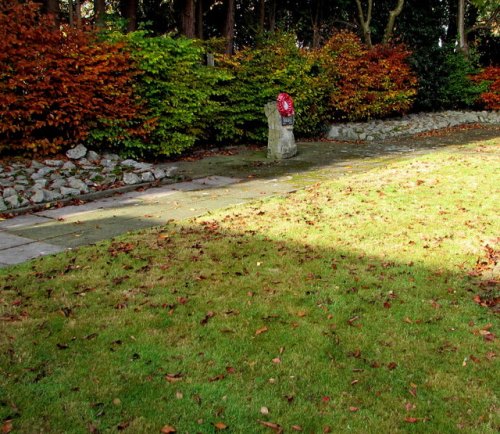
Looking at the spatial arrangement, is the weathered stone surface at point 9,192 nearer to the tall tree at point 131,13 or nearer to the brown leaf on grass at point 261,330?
the brown leaf on grass at point 261,330

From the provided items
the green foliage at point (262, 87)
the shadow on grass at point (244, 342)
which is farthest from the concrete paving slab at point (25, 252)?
the green foliage at point (262, 87)

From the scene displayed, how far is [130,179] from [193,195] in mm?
1348

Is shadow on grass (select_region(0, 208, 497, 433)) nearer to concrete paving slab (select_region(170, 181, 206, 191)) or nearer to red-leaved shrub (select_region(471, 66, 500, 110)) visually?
concrete paving slab (select_region(170, 181, 206, 191))

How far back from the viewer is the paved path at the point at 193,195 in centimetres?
596

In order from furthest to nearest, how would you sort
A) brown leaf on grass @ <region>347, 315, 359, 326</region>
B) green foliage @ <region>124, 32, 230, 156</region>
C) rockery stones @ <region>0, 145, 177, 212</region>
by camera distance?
1. green foliage @ <region>124, 32, 230, 156</region>
2. rockery stones @ <region>0, 145, 177, 212</region>
3. brown leaf on grass @ <region>347, 315, 359, 326</region>

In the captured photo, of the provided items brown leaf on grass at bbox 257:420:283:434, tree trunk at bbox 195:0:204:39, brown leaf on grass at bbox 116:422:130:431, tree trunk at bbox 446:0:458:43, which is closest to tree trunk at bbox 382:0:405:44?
tree trunk at bbox 446:0:458:43

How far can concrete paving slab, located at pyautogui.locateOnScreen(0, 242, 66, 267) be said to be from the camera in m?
5.18

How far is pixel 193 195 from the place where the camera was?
805 cm

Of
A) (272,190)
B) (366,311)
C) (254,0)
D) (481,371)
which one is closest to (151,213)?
(272,190)

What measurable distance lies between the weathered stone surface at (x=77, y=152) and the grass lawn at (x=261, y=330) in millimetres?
4038

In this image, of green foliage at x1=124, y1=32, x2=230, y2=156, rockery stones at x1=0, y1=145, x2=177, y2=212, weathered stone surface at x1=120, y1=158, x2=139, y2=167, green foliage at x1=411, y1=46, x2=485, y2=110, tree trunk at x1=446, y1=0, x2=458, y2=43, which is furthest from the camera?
tree trunk at x1=446, y1=0, x2=458, y2=43

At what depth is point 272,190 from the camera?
8.34 metres

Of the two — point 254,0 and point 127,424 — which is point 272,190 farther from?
point 254,0

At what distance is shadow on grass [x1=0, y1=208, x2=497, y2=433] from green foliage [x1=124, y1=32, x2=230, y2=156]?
18.7 ft
